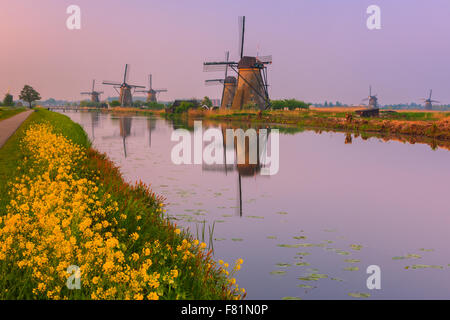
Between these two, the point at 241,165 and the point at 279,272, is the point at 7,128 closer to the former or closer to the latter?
the point at 241,165

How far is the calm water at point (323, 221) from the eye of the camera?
25.3 ft

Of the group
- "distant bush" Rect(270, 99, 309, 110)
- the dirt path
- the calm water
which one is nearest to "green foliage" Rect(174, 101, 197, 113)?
"distant bush" Rect(270, 99, 309, 110)

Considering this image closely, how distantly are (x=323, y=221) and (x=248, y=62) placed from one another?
2409 inches

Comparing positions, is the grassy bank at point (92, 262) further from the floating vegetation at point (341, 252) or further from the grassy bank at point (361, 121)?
the grassy bank at point (361, 121)

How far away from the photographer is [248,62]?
69438 millimetres

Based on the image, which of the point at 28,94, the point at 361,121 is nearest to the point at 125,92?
the point at 28,94

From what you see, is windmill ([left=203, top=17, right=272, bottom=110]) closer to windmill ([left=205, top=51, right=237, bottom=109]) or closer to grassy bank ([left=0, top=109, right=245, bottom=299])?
windmill ([left=205, top=51, right=237, bottom=109])

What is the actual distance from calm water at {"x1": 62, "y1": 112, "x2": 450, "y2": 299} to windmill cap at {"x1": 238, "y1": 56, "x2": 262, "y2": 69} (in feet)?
161

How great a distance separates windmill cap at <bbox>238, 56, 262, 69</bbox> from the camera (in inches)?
2714

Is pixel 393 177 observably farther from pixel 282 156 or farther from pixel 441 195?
pixel 282 156
